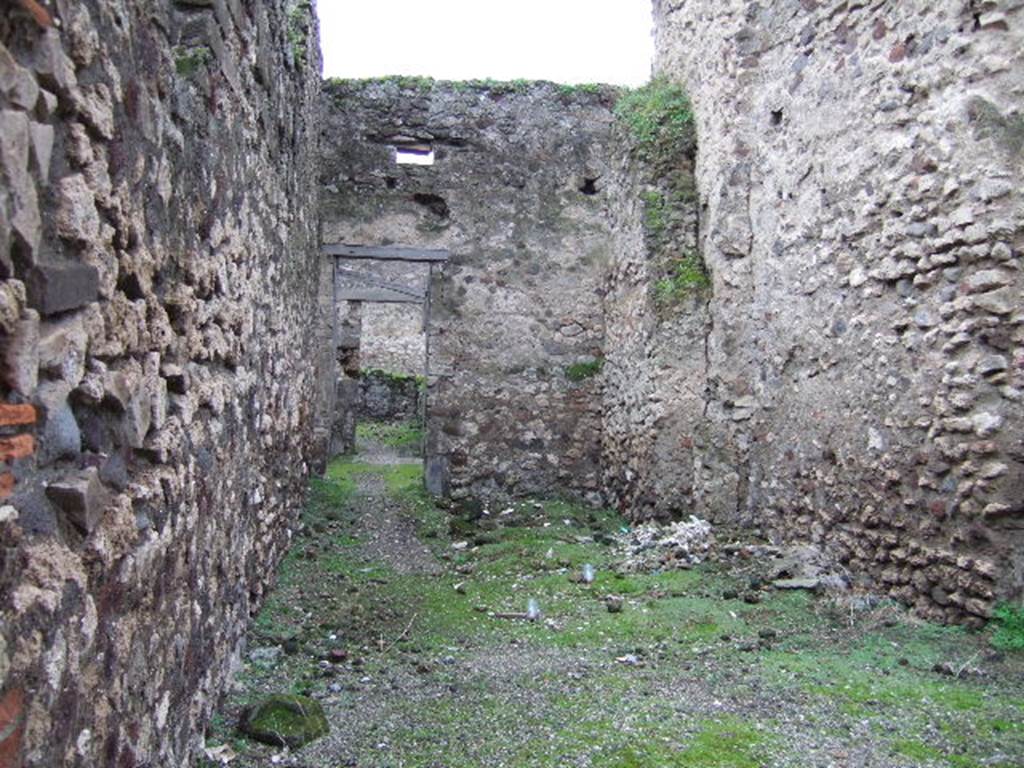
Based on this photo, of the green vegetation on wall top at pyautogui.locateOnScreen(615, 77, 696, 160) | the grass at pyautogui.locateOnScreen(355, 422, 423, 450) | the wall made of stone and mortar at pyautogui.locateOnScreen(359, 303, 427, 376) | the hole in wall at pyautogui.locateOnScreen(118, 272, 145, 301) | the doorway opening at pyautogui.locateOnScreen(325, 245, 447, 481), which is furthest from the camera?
the wall made of stone and mortar at pyautogui.locateOnScreen(359, 303, 427, 376)

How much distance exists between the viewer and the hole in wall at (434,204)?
29.0 ft

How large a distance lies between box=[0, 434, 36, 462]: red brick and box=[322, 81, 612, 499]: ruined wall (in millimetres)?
7101

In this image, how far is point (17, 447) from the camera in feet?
4.80

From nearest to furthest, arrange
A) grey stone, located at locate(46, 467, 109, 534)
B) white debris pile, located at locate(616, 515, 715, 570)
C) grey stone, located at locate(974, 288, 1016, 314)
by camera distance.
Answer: grey stone, located at locate(46, 467, 109, 534) < grey stone, located at locate(974, 288, 1016, 314) < white debris pile, located at locate(616, 515, 715, 570)

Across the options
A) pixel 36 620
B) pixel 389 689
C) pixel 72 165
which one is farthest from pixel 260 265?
pixel 36 620

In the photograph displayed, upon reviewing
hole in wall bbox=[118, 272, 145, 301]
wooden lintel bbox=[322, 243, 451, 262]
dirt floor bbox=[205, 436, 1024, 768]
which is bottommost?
dirt floor bbox=[205, 436, 1024, 768]

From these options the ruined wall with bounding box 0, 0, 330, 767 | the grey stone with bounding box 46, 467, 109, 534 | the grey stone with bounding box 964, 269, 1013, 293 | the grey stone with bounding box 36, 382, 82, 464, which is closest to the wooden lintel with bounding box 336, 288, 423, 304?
the ruined wall with bounding box 0, 0, 330, 767

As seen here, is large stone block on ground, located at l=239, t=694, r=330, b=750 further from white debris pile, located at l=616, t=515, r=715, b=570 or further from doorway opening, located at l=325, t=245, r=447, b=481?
doorway opening, located at l=325, t=245, r=447, b=481

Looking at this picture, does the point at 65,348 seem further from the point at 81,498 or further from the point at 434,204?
the point at 434,204

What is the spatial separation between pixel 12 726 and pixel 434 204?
781cm

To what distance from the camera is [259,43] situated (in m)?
4.01

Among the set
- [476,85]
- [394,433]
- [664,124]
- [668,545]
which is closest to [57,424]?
[668,545]

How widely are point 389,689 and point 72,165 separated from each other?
2700 mm

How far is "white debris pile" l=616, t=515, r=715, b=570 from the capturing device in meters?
5.87
